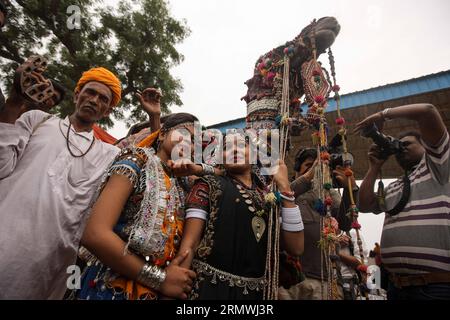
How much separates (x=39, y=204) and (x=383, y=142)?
2.52 metres

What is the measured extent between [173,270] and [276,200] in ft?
2.53

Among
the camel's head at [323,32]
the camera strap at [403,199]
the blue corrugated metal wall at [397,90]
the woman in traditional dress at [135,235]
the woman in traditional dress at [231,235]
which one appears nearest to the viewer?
the woman in traditional dress at [135,235]

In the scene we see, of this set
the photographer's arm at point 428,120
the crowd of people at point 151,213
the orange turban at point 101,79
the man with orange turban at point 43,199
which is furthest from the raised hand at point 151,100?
the photographer's arm at point 428,120

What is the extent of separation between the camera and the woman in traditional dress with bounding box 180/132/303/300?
4.86 feet

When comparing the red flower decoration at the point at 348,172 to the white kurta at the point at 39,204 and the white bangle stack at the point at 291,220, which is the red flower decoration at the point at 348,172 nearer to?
the white bangle stack at the point at 291,220

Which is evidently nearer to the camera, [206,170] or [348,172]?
[206,170]

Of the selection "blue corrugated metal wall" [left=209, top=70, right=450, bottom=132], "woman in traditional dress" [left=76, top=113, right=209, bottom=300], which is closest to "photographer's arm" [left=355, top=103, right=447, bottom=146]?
"woman in traditional dress" [left=76, top=113, right=209, bottom=300]

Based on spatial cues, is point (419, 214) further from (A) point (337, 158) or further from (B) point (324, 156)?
(B) point (324, 156)

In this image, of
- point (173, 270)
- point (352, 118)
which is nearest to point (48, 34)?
point (352, 118)

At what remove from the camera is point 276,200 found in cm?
175

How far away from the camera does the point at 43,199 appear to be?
58.7 inches

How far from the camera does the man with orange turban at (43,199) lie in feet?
4.56

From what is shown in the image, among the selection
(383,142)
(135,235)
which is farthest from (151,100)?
(383,142)
